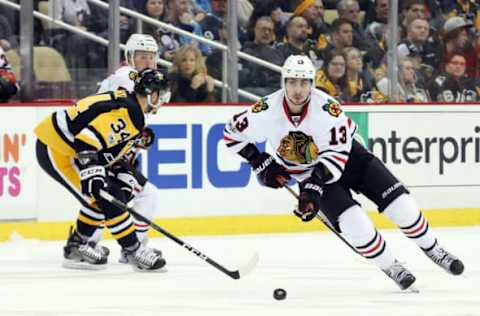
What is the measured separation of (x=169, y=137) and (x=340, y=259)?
1667 millimetres

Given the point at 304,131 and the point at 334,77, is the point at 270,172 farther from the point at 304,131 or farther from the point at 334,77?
the point at 334,77

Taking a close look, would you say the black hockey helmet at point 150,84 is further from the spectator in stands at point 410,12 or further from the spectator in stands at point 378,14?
the spectator in stands at point 410,12

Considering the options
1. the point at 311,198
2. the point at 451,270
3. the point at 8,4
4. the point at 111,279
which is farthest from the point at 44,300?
the point at 8,4

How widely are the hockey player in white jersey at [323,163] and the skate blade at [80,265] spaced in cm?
109

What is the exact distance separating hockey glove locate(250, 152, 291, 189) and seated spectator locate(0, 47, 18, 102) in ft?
8.23

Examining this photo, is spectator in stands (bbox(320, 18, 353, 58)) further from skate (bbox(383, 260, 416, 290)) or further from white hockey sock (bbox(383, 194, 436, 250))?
skate (bbox(383, 260, 416, 290))

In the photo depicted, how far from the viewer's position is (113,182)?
7039 millimetres

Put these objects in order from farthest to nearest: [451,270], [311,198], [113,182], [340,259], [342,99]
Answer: [342,99] → [340,259] → [113,182] → [451,270] → [311,198]

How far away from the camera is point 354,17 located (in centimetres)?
967

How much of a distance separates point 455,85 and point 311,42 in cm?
112

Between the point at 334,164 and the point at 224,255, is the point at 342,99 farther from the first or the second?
the point at 334,164

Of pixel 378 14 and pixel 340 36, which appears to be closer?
pixel 340 36

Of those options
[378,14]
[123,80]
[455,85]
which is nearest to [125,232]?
[123,80]

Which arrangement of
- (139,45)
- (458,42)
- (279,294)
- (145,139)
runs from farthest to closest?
(458,42), (139,45), (145,139), (279,294)
